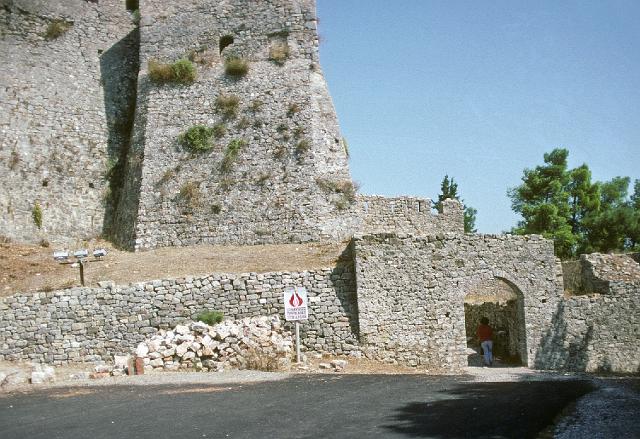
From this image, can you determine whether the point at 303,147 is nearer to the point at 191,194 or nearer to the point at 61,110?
the point at 191,194

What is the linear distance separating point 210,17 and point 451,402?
63.7ft

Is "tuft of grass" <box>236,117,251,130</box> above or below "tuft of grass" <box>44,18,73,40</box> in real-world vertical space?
below

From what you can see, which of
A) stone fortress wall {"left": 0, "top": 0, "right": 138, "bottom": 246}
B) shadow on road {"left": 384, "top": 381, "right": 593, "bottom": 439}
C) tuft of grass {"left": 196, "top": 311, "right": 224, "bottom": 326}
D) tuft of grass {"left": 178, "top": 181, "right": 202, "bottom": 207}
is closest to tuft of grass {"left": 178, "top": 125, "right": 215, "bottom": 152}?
tuft of grass {"left": 178, "top": 181, "right": 202, "bottom": 207}

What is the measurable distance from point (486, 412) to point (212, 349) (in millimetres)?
7947

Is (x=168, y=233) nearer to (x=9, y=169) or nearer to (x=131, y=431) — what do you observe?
(x=9, y=169)

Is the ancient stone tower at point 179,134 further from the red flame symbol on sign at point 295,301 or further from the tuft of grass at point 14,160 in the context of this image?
the red flame symbol on sign at point 295,301

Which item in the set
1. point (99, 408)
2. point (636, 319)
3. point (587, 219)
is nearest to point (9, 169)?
point (99, 408)

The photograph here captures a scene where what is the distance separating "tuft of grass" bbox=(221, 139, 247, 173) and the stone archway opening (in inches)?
376

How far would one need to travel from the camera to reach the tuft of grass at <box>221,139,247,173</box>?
2334 centimetres

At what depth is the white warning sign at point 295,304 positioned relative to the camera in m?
16.4

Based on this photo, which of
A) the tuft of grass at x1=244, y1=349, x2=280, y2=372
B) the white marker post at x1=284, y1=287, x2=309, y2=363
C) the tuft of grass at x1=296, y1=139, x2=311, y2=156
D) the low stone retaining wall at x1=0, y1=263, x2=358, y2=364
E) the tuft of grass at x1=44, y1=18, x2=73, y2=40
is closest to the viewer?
the tuft of grass at x1=244, y1=349, x2=280, y2=372

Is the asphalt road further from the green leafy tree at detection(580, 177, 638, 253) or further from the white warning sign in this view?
the green leafy tree at detection(580, 177, 638, 253)

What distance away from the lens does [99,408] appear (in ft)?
35.9

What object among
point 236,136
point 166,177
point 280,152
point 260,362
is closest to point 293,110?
point 280,152
